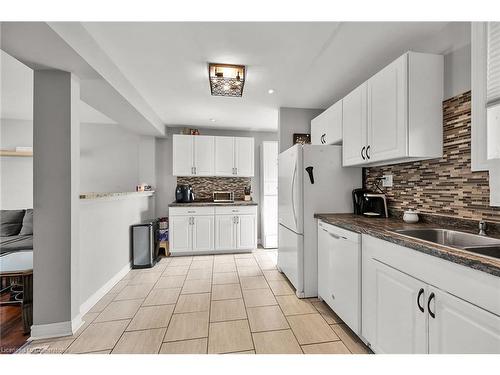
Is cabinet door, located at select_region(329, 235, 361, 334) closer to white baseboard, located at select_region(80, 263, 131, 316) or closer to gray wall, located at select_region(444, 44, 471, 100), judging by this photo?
gray wall, located at select_region(444, 44, 471, 100)

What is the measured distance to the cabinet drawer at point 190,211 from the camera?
13.0 ft

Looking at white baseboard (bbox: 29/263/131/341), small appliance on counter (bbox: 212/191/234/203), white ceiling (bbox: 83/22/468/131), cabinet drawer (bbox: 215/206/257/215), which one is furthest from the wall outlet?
white baseboard (bbox: 29/263/131/341)

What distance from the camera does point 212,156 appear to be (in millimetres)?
4320

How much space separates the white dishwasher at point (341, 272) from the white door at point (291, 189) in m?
0.29

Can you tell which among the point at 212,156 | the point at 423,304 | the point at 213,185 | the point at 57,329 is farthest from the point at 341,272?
the point at 213,185

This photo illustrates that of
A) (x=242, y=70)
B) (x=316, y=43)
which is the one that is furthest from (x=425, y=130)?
(x=242, y=70)

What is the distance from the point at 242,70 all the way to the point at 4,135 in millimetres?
4568

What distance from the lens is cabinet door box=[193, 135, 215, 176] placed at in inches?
168

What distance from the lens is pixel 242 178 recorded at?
15.6 ft

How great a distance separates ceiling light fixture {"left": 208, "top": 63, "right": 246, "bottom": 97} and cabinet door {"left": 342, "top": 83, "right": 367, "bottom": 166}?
3.71 feet

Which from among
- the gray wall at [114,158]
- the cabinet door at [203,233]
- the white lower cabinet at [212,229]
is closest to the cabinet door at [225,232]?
the white lower cabinet at [212,229]

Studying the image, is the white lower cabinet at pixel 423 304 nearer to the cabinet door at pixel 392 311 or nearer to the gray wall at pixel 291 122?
the cabinet door at pixel 392 311

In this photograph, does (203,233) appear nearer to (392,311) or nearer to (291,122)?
(291,122)
